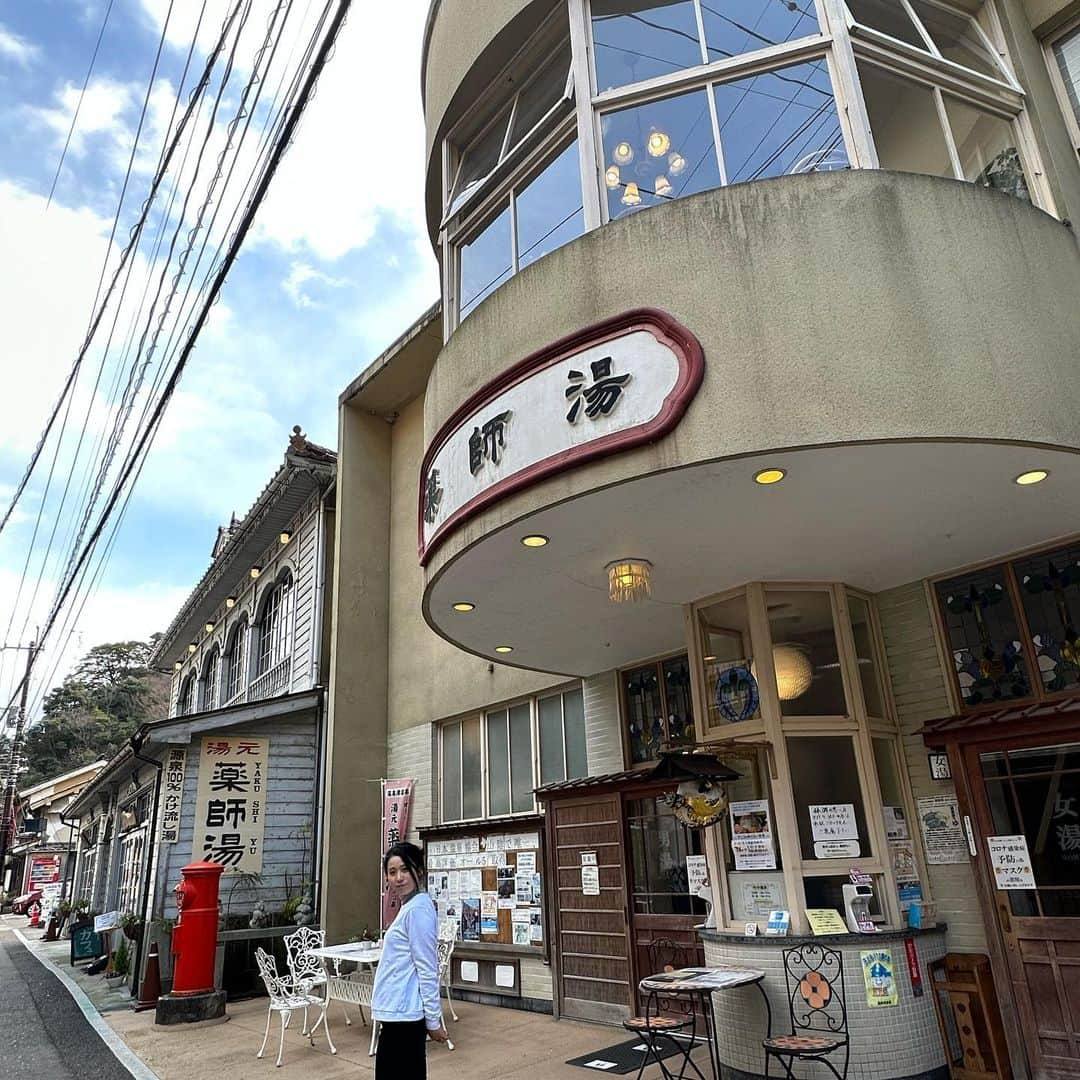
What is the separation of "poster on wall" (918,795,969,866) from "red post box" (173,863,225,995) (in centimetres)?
838

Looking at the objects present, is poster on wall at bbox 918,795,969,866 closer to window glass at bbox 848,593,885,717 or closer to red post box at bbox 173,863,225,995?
window glass at bbox 848,593,885,717

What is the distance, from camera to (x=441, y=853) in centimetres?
1098

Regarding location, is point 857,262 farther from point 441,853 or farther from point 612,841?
point 441,853

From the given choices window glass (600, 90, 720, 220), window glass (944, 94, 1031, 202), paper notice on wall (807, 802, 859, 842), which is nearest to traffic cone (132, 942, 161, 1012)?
paper notice on wall (807, 802, 859, 842)

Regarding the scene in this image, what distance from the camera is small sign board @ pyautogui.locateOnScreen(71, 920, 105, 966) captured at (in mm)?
16156

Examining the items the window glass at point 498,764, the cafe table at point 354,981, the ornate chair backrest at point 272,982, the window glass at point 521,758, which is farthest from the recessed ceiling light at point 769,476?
the ornate chair backrest at point 272,982

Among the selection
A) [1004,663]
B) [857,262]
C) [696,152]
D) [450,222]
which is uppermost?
[450,222]

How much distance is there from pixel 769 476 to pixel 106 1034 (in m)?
9.85

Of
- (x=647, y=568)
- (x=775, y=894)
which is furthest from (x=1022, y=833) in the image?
(x=647, y=568)

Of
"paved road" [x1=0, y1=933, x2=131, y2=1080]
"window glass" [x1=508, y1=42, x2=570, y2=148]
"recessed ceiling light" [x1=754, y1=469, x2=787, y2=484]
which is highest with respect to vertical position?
"window glass" [x1=508, y1=42, x2=570, y2=148]

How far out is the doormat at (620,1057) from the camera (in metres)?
6.69

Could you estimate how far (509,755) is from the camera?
1086cm

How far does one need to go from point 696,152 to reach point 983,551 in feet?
12.5

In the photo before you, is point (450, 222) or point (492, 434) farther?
point (450, 222)
